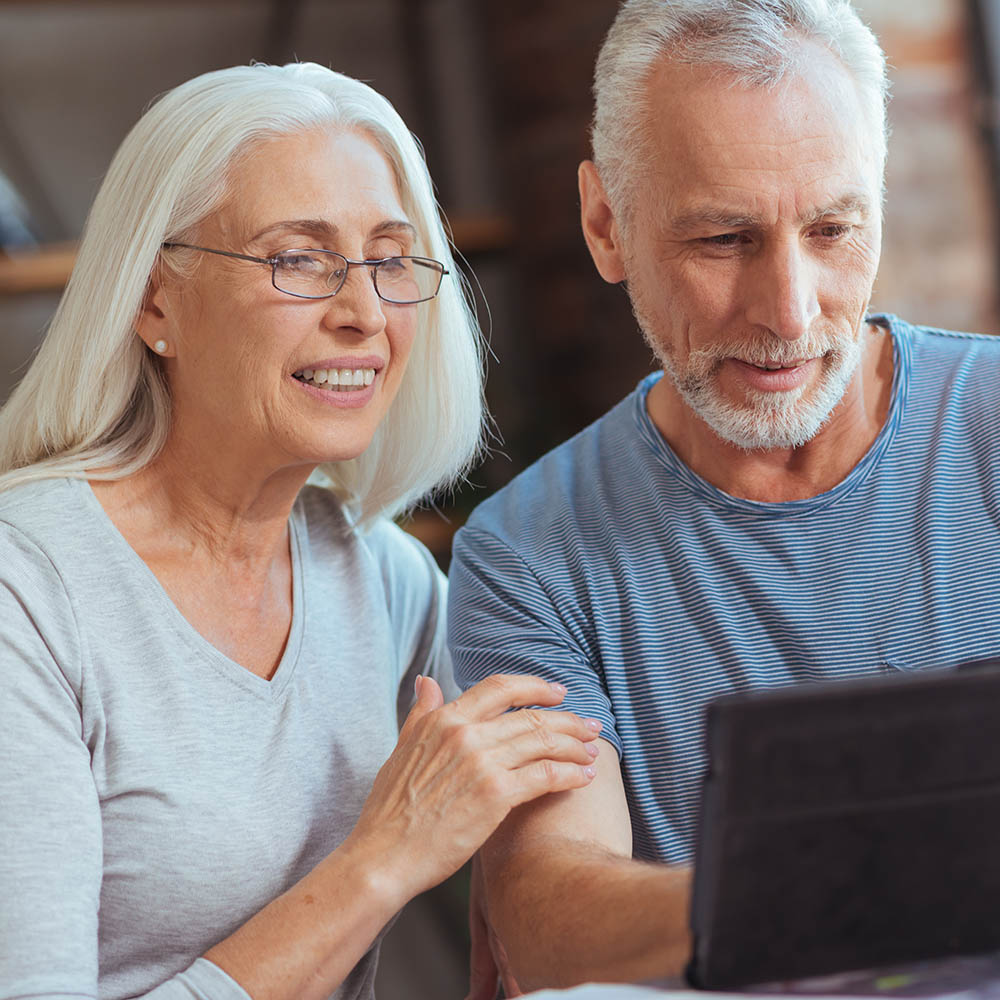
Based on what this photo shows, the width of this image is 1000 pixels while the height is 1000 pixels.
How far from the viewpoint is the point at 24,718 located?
1.27 m

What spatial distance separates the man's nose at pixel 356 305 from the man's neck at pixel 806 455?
1.21 feet

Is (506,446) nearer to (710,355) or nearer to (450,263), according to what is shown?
(450,263)

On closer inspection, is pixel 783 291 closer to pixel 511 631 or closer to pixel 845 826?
pixel 511 631

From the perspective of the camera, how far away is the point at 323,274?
149cm

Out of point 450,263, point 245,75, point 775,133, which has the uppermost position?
point 245,75

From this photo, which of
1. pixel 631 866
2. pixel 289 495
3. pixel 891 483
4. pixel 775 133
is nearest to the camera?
pixel 631 866

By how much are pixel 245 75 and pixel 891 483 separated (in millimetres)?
907

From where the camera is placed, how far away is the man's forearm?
1.04 m

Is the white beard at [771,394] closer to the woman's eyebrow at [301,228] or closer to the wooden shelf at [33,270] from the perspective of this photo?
the woman's eyebrow at [301,228]

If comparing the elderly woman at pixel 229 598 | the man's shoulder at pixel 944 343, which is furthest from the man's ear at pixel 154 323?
the man's shoulder at pixel 944 343

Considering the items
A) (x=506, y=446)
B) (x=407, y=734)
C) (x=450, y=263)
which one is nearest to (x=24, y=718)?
(x=407, y=734)

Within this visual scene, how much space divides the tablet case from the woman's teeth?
2.78 feet

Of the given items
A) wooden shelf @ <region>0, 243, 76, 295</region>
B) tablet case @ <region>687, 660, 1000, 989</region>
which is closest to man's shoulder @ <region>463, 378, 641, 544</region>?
tablet case @ <region>687, 660, 1000, 989</region>

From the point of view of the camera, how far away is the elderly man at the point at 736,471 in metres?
1.35
